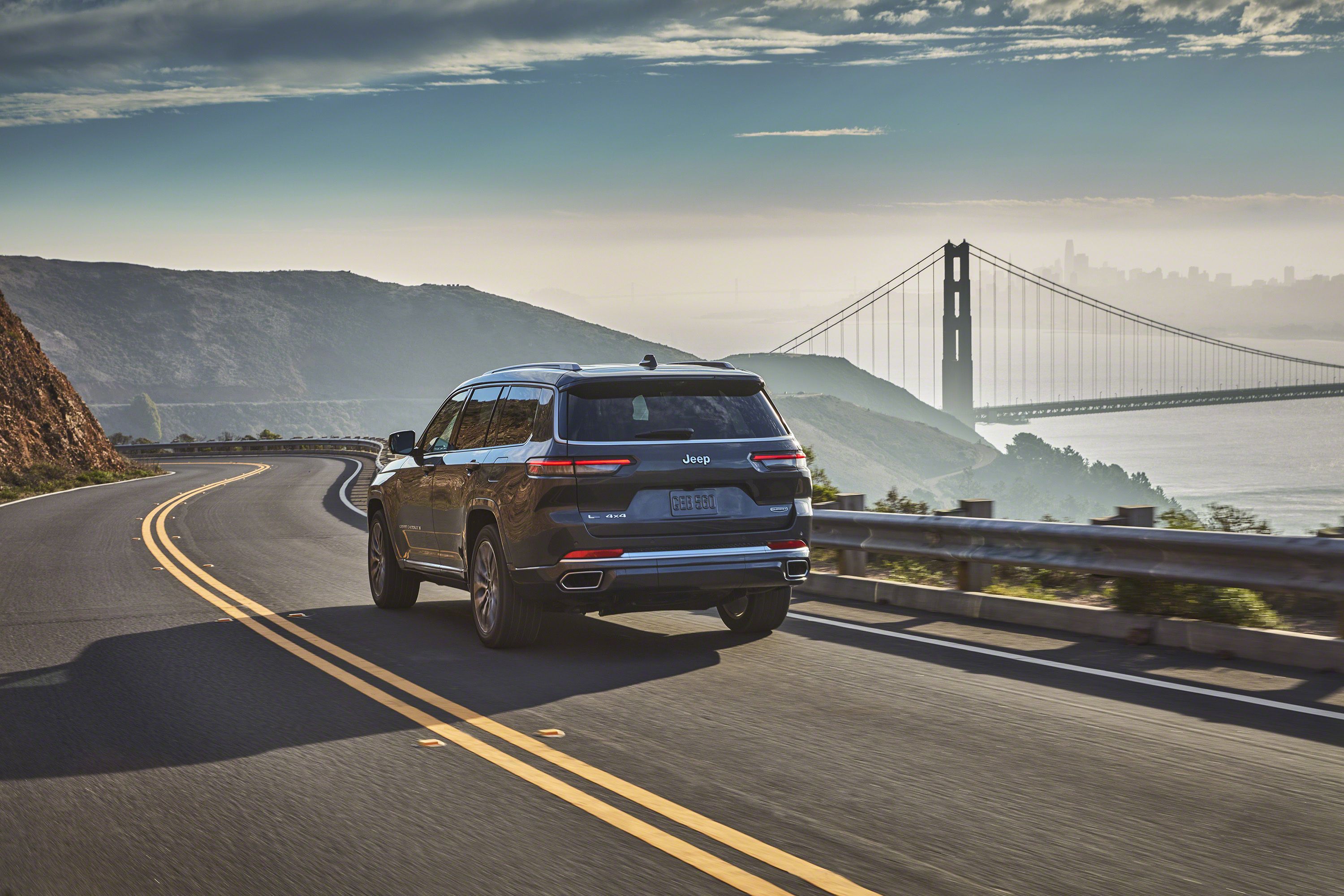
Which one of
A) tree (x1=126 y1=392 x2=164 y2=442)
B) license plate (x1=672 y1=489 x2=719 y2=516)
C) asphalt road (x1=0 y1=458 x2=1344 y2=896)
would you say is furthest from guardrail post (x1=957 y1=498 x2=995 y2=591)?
tree (x1=126 y1=392 x2=164 y2=442)

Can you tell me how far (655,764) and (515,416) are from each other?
3713 millimetres

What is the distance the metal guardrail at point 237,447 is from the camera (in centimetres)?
6225

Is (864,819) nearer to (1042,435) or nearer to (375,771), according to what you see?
(375,771)

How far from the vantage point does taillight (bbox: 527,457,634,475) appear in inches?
315

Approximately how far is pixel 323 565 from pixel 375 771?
31.1 ft

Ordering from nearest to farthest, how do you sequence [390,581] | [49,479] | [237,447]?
[390,581] → [49,479] → [237,447]

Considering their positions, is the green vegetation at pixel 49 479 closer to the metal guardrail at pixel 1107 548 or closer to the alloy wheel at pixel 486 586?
the alloy wheel at pixel 486 586

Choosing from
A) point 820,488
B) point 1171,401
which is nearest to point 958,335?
point 1171,401

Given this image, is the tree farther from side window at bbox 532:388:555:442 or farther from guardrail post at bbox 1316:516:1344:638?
guardrail post at bbox 1316:516:1344:638

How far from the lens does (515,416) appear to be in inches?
348

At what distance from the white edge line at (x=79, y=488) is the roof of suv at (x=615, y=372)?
2300cm

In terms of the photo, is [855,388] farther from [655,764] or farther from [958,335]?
[655,764]

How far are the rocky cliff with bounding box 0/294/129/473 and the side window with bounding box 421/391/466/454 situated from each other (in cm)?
3191

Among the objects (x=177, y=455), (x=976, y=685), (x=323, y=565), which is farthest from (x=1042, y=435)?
(x=976, y=685)
